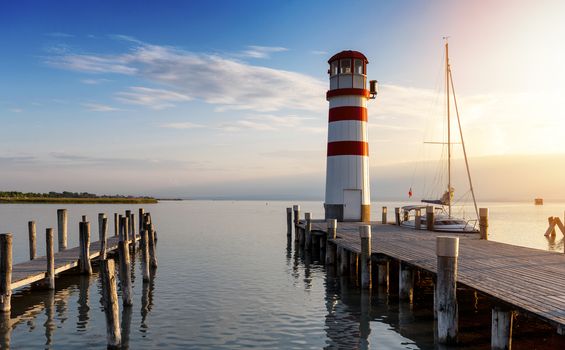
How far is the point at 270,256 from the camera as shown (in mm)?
31172

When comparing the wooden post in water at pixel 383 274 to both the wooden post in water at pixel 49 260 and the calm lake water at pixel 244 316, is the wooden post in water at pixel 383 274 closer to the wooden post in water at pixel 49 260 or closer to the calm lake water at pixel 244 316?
the calm lake water at pixel 244 316

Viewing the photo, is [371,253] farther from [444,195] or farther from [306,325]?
[444,195]

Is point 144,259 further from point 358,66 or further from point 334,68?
point 358,66

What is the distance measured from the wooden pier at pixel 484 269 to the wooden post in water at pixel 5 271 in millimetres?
11164

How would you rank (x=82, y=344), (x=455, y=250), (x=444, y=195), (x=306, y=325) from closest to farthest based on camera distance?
(x=455, y=250)
(x=82, y=344)
(x=306, y=325)
(x=444, y=195)

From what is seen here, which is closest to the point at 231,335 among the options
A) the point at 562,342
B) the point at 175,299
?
the point at 175,299

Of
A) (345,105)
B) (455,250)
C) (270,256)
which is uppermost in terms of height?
(345,105)

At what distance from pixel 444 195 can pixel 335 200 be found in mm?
7935

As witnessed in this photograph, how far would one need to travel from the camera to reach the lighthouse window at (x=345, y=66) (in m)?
31.9

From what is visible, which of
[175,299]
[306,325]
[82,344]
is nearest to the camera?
[82,344]

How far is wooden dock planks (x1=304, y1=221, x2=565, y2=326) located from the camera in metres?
10.4

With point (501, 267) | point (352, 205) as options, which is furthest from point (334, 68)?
point (501, 267)

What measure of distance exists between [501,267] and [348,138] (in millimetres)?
16998

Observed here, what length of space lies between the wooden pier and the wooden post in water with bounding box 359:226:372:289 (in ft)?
0.30
